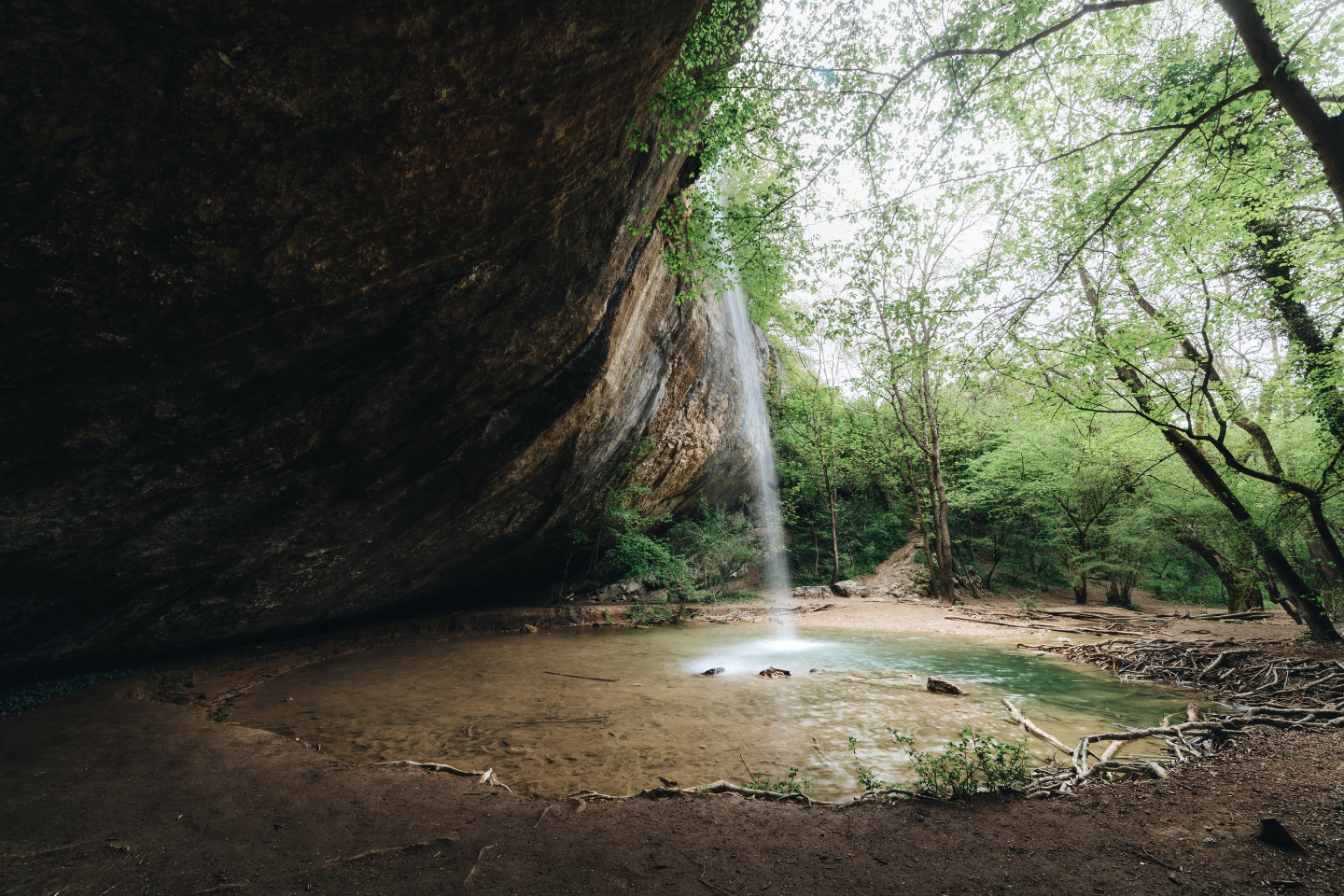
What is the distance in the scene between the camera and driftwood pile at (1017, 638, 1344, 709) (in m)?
5.24

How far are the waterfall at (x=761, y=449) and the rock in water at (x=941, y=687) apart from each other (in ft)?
35.4

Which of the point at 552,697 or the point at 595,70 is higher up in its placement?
the point at 595,70

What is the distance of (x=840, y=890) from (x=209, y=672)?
32.2 ft

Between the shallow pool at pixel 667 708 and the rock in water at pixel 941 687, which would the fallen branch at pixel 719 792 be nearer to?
the shallow pool at pixel 667 708

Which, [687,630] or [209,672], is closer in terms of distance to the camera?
[209,672]

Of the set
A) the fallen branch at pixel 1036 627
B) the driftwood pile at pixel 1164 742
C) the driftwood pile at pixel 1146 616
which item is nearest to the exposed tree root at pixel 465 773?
the driftwood pile at pixel 1164 742

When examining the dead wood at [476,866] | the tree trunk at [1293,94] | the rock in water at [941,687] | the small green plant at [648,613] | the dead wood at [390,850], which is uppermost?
the tree trunk at [1293,94]

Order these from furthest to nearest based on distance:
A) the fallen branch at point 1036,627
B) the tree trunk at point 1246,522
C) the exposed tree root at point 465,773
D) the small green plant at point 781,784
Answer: the fallen branch at point 1036,627, the tree trunk at point 1246,522, the exposed tree root at point 465,773, the small green plant at point 781,784

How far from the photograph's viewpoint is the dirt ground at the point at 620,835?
8.23 feet

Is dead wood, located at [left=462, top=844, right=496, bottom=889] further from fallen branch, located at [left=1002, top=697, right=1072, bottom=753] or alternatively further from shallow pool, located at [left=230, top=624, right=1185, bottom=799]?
fallen branch, located at [left=1002, top=697, right=1072, bottom=753]

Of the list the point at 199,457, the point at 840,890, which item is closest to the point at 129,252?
the point at 199,457

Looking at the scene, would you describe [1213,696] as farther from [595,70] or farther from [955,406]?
[955,406]

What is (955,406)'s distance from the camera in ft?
68.4

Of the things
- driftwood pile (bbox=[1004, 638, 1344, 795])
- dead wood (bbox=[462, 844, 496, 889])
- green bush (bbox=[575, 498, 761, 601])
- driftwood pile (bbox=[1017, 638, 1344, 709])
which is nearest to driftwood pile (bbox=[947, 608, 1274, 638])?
driftwood pile (bbox=[1017, 638, 1344, 709])
